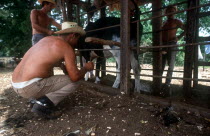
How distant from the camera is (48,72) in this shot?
276 cm

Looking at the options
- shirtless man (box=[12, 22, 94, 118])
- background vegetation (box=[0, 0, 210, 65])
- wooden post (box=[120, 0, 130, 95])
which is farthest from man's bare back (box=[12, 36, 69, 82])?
background vegetation (box=[0, 0, 210, 65])

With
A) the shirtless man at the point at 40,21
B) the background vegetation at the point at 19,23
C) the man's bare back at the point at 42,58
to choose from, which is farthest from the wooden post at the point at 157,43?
the background vegetation at the point at 19,23

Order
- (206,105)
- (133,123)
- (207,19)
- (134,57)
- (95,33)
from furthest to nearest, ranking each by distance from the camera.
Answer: (207,19) < (95,33) < (134,57) < (206,105) < (133,123)

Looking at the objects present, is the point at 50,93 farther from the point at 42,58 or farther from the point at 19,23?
the point at 19,23

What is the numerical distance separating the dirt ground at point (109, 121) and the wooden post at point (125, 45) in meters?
0.27

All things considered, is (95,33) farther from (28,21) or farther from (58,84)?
(28,21)

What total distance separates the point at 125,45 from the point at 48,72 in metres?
1.40

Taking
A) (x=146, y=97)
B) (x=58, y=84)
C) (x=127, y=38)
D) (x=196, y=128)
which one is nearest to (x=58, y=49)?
(x=58, y=84)

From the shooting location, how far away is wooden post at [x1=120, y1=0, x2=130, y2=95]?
9.60 feet

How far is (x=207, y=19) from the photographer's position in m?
9.85

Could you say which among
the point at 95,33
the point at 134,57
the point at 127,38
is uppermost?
the point at 95,33

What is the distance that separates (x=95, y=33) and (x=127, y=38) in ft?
6.34

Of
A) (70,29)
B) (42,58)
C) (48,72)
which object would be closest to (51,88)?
(48,72)

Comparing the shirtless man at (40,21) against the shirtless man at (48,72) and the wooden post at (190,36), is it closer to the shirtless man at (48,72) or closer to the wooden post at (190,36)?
the shirtless man at (48,72)
